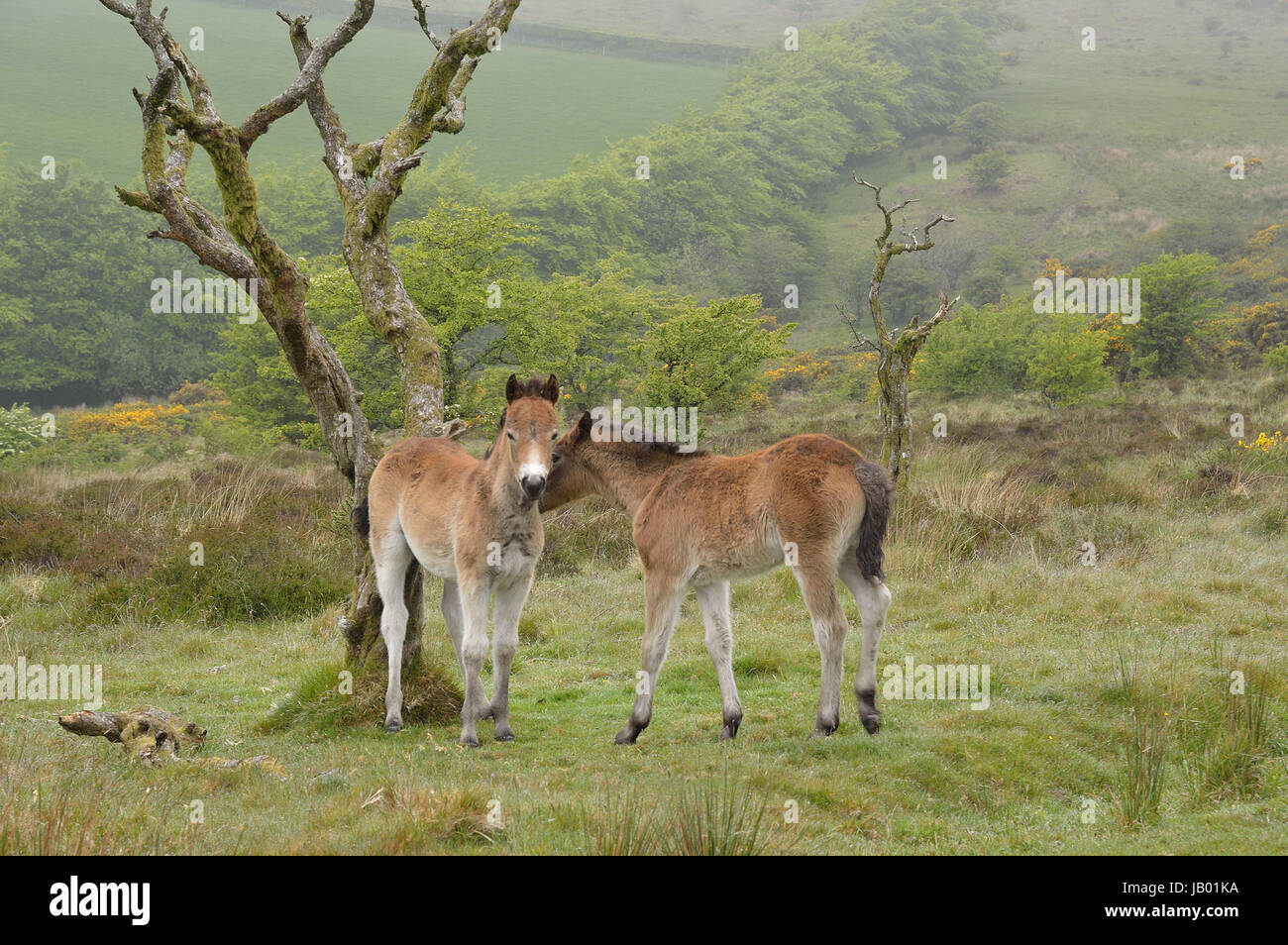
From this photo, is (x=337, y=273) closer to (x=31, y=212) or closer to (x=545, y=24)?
(x=31, y=212)

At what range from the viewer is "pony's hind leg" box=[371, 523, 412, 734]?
7762 millimetres

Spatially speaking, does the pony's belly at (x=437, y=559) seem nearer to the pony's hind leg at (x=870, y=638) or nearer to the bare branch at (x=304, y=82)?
the pony's hind leg at (x=870, y=638)

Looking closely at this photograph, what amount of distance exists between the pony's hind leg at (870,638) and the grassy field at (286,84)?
82888 mm

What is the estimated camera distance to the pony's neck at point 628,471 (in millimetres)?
8078

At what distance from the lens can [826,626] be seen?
704 centimetres

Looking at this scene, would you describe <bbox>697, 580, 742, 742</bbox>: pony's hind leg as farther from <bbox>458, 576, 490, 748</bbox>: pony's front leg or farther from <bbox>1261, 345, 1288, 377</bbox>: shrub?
<bbox>1261, 345, 1288, 377</bbox>: shrub

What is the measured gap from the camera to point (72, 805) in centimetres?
484

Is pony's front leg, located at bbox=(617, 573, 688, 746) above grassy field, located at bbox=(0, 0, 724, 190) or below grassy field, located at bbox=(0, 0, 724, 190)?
below

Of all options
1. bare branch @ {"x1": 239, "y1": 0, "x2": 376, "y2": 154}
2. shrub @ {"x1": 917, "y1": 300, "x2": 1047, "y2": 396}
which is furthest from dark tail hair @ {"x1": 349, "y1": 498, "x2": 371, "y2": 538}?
shrub @ {"x1": 917, "y1": 300, "x2": 1047, "y2": 396}

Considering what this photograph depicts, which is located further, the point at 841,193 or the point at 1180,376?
the point at 841,193

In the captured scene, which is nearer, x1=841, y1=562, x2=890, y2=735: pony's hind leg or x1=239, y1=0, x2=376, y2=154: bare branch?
x1=841, y1=562, x2=890, y2=735: pony's hind leg

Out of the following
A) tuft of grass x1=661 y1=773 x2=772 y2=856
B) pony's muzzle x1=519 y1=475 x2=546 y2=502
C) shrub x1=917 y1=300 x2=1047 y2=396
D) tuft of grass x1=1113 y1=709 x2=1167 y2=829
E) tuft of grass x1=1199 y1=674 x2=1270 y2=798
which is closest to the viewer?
tuft of grass x1=661 y1=773 x2=772 y2=856

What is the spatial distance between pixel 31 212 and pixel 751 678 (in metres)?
79.6
